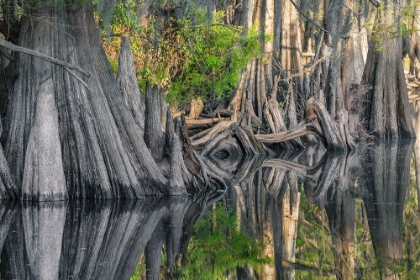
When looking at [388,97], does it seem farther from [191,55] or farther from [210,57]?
[191,55]

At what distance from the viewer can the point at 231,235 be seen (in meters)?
9.59

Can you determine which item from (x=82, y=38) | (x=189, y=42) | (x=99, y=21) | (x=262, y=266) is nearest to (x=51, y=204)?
(x=82, y=38)

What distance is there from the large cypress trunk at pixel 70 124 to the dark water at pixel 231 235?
1.13 feet

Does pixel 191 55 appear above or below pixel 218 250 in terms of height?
above

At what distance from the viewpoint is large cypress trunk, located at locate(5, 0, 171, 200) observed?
11383 mm

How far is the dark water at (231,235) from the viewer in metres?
7.57

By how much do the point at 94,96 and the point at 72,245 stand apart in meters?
3.79

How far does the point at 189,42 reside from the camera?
19281 mm

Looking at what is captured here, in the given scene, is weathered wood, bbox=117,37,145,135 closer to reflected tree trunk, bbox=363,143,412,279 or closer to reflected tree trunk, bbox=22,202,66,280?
reflected tree trunk, bbox=22,202,66,280

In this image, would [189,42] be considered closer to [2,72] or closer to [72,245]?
[2,72]

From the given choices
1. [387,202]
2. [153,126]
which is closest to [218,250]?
[387,202]

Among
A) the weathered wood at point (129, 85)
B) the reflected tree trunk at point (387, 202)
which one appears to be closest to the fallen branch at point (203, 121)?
the reflected tree trunk at point (387, 202)

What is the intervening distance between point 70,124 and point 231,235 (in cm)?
319

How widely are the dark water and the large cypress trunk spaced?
34cm
